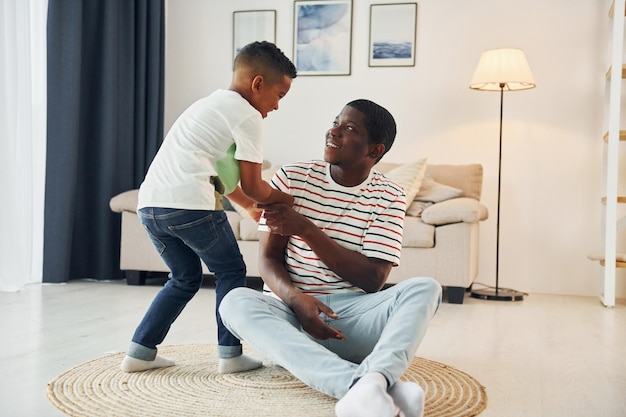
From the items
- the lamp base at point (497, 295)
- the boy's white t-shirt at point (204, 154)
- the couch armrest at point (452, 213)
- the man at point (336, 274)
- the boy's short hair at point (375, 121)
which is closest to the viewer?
the man at point (336, 274)

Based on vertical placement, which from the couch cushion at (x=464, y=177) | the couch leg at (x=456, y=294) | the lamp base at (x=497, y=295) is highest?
the couch cushion at (x=464, y=177)

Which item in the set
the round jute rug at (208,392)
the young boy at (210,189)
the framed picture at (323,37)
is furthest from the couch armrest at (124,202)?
the young boy at (210,189)

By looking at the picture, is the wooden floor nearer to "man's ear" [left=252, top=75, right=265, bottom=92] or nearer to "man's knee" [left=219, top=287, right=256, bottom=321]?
"man's knee" [left=219, top=287, right=256, bottom=321]

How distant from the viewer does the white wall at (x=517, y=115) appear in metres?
4.59

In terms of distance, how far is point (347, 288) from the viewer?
2.09m

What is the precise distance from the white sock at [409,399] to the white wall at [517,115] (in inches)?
127

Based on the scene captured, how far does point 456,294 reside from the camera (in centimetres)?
396

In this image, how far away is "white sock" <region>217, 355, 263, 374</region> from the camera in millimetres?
2135

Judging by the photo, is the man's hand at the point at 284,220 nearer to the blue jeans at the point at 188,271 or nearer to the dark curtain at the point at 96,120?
the blue jeans at the point at 188,271

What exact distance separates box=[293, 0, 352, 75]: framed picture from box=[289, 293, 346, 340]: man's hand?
3192 millimetres

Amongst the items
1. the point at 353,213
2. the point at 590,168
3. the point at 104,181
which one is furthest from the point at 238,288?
the point at 590,168

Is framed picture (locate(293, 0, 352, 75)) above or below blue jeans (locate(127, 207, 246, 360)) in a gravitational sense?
above

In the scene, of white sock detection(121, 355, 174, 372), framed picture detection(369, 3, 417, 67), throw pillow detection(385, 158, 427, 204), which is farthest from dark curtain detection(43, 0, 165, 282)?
white sock detection(121, 355, 174, 372)

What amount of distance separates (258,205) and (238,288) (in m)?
0.23
